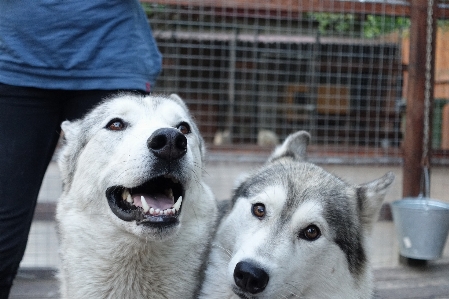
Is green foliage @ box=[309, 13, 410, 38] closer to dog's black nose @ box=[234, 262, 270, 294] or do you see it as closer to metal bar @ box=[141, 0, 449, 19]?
metal bar @ box=[141, 0, 449, 19]

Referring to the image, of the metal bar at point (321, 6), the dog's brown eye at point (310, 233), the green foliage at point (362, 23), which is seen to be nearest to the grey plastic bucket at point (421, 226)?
the metal bar at point (321, 6)

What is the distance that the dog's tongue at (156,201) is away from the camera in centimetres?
219

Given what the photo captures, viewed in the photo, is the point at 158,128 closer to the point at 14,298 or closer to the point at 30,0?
the point at 30,0

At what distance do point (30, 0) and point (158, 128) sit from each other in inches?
42.4

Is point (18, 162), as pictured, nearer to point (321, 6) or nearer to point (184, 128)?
point (184, 128)

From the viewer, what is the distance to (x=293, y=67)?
10797 millimetres

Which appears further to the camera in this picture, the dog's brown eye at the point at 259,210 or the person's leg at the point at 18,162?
the person's leg at the point at 18,162

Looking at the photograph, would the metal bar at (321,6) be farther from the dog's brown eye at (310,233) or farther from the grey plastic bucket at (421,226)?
the dog's brown eye at (310,233)

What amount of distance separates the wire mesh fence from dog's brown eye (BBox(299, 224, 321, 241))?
9.97 feet

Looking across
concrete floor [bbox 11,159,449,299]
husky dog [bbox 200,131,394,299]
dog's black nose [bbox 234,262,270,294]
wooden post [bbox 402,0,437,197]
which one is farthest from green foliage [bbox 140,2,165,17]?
dog's black nose [bbox 234,262,270,294]

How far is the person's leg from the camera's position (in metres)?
2.56

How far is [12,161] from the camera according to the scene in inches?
101

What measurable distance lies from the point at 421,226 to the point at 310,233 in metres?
2.16

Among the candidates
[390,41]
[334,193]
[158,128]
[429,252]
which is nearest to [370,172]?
[390,41]
